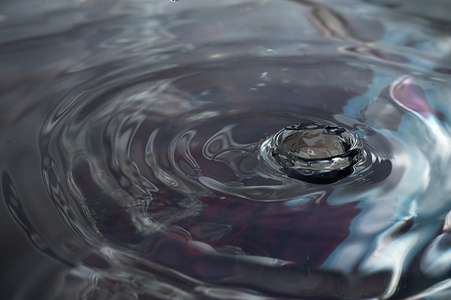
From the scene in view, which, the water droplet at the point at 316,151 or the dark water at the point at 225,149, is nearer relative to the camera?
the dark water at the point at 225,149

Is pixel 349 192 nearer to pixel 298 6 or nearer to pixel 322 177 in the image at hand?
pixel 322 177

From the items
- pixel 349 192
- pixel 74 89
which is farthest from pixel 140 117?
A: pixel 349 192

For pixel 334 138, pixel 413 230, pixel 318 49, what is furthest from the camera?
pixel 318 49

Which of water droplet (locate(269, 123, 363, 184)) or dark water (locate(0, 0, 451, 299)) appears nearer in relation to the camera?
dark water (locate(0, 0, 451, 299))

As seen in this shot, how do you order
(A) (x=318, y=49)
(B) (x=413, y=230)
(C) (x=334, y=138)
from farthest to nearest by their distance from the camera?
(A) (x=318, y=49) < (C) (x=334, y=138) < (B) (x=413, y=230)
